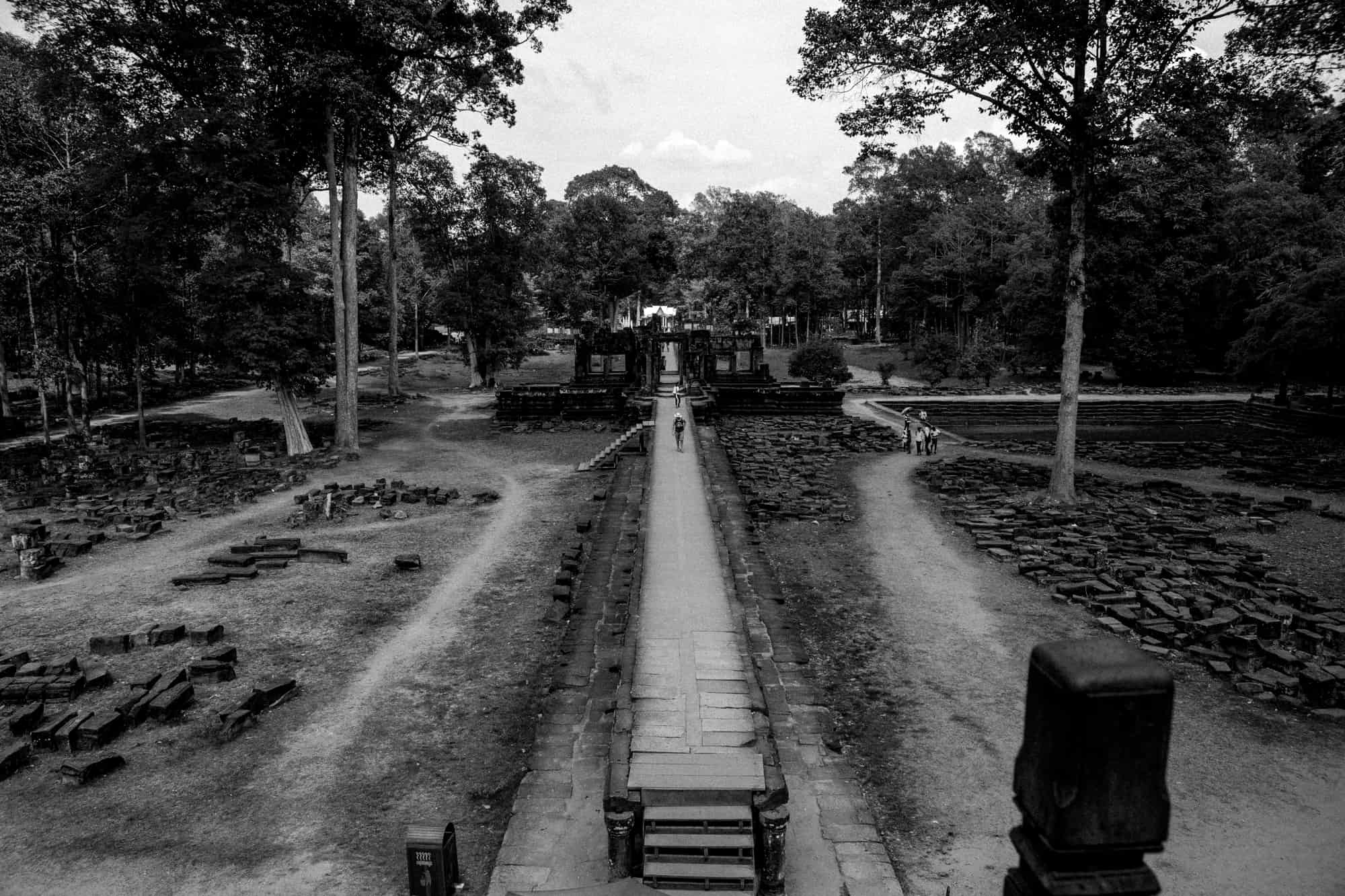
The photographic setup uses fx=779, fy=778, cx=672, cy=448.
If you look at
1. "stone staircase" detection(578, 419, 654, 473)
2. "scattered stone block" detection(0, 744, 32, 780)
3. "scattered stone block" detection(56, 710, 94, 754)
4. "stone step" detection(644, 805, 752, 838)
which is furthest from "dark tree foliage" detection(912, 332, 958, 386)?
"scattered stone block" detection(0, 744, 32, 780)

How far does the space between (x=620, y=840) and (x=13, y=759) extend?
6835 mm

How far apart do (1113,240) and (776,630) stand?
41538 mm

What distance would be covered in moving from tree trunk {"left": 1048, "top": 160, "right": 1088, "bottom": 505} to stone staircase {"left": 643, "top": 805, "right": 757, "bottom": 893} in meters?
15.9

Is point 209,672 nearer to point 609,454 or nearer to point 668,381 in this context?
point 609,454

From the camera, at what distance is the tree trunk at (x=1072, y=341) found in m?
18.5

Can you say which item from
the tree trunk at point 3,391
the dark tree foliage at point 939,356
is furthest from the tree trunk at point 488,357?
the dark tree foliage at point 939,356

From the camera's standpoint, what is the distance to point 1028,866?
2340 mm

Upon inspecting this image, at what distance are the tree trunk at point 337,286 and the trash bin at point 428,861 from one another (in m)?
23.3

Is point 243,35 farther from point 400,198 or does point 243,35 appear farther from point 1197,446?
point 1197,446

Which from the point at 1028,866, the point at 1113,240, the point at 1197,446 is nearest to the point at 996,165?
the point at 1113,240

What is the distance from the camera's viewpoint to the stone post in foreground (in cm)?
216

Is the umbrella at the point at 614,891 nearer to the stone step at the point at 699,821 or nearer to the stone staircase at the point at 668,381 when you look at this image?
the stone step at the point at 699,821

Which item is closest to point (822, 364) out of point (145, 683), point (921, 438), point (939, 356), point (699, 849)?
point (939, 356)

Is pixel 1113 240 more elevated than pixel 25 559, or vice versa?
pixel 1113 240
